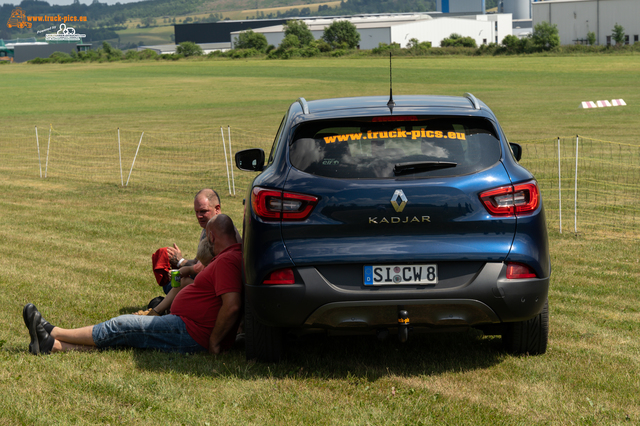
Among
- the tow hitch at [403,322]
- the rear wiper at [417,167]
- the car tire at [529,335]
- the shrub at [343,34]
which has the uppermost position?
the shrub at [343,34]

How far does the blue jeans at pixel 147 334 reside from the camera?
5.28 meters

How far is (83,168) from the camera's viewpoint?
1964 cm

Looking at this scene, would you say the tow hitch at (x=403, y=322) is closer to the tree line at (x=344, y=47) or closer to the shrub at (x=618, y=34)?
the tree line at (x=344, y=47)

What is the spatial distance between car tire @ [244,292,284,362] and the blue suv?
0.33 m

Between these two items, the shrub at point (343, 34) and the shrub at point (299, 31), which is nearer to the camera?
the shrub at point (343, 34)

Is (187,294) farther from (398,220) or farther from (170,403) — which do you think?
(398,220)

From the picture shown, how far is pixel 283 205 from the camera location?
14.7ft

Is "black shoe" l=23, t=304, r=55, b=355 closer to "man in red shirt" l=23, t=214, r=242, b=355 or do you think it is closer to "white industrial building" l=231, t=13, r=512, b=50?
"man in red shirt" l=23, t=214, r=242, b=355

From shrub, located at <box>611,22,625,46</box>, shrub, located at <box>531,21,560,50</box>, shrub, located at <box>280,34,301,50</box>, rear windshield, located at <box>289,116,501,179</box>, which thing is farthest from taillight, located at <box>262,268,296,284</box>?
shrub, located at <box>280,34,301,50</box>

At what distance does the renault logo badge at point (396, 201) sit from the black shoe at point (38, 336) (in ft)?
8.53

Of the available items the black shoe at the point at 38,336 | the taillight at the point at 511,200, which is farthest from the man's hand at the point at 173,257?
the taillight at the point at 511,200

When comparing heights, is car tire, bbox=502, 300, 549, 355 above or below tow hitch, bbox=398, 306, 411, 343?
below

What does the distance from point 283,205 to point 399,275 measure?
802 mm

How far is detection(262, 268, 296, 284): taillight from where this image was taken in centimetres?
447
